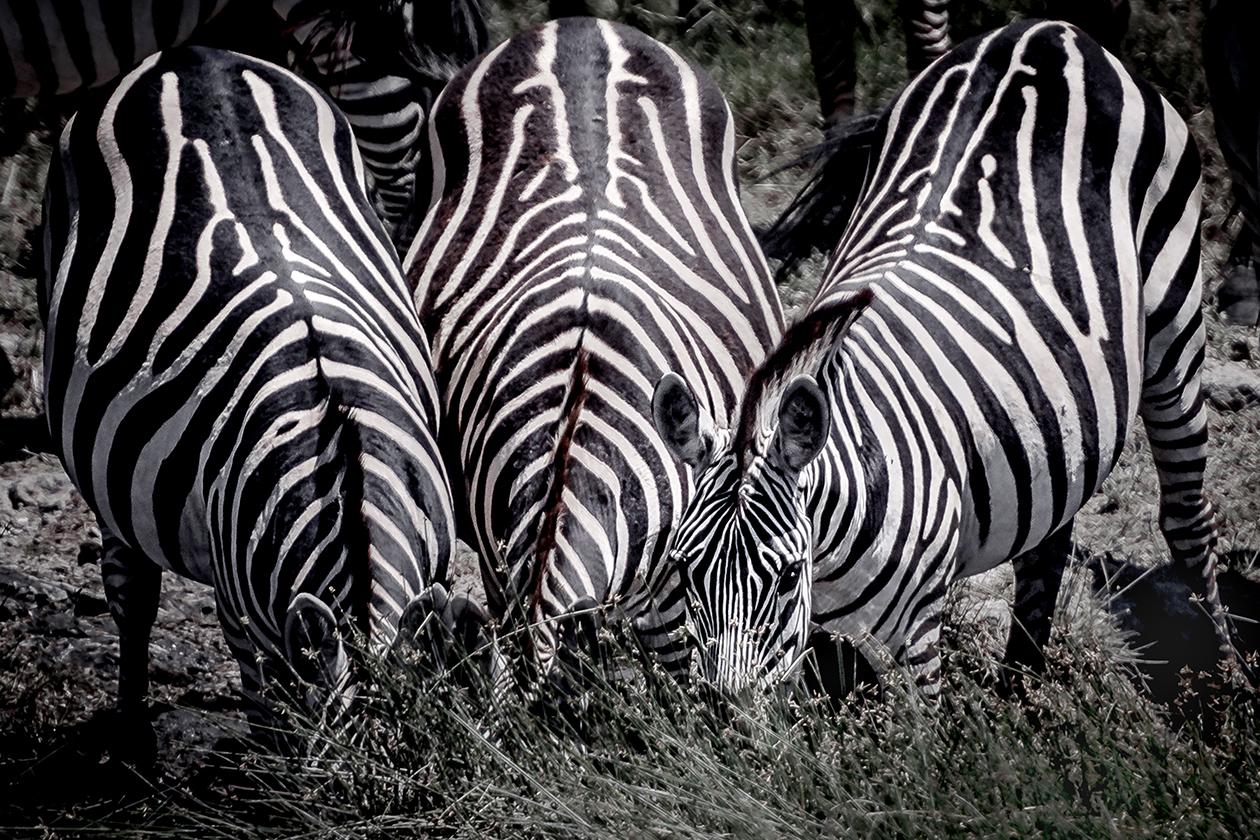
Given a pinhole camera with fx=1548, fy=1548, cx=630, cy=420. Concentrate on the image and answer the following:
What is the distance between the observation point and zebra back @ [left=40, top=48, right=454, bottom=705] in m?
3.23

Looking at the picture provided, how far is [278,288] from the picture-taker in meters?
3.63

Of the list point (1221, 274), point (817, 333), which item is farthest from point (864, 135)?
point (1221, 274)

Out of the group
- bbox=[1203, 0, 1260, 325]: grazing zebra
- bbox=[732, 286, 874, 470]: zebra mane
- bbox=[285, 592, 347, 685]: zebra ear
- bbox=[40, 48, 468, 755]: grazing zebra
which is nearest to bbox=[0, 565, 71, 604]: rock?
bbox=[40, 48, 468, 755]: grazing zebra

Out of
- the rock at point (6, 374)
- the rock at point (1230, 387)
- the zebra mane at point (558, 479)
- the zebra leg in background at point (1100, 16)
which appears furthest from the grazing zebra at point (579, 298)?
the rock at point (1230, 387)

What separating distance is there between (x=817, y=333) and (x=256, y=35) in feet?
11.7

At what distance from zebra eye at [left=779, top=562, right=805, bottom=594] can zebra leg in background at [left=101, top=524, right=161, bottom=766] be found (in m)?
2.03

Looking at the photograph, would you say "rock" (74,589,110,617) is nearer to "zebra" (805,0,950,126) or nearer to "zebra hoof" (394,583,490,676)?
"zebra hoof" (394,583,490,676)

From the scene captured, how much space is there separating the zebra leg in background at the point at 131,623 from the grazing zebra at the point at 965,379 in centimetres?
183

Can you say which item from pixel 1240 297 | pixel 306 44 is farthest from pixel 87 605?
pixel 1240 297

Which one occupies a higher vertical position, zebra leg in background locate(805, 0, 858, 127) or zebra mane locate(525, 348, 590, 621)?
zebra leg in background locate(805, 0, 858, 127)

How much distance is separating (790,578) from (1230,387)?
409 centimetres

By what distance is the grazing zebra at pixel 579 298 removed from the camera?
346cm

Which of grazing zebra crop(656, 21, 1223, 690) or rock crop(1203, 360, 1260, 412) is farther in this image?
rock crop(1203, 360, 1260, 412)

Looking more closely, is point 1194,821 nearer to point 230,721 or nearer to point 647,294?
point 647,294
